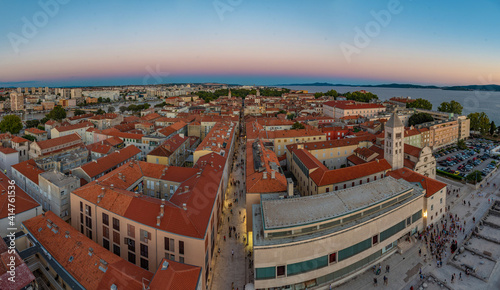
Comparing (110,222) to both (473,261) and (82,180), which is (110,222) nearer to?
(82,180)

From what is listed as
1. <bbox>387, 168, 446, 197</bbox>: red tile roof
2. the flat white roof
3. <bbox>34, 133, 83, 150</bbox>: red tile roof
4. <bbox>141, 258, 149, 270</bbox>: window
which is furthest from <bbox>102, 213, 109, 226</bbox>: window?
<bbox>34, 133, 83, 150</bbox>: red tile roof

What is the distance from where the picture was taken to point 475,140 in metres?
51.7

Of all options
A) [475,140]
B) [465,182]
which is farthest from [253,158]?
[475,140]

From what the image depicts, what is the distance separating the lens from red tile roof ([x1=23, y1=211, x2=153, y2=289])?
1130 cm

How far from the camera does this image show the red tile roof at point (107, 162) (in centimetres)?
2461

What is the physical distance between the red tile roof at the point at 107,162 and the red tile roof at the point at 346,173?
19.6m

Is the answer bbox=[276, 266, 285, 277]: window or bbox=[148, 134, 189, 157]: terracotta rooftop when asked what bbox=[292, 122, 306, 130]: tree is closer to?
bbox=[148, 134, 189, 157]: terracotta rooftop

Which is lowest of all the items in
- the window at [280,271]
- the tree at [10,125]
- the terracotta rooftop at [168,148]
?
the window at [280,271]

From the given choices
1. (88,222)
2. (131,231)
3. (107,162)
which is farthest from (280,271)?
(107,162)

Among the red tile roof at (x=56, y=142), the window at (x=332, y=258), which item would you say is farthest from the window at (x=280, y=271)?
the red tile roof at (x=56, y=142)

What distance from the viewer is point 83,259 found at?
12.8m

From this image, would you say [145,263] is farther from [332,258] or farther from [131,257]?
[332,258]

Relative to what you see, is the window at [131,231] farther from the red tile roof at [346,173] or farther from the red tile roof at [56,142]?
the red tile roof at [56,142]

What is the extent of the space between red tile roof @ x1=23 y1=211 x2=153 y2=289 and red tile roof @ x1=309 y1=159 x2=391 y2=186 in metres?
15.4
